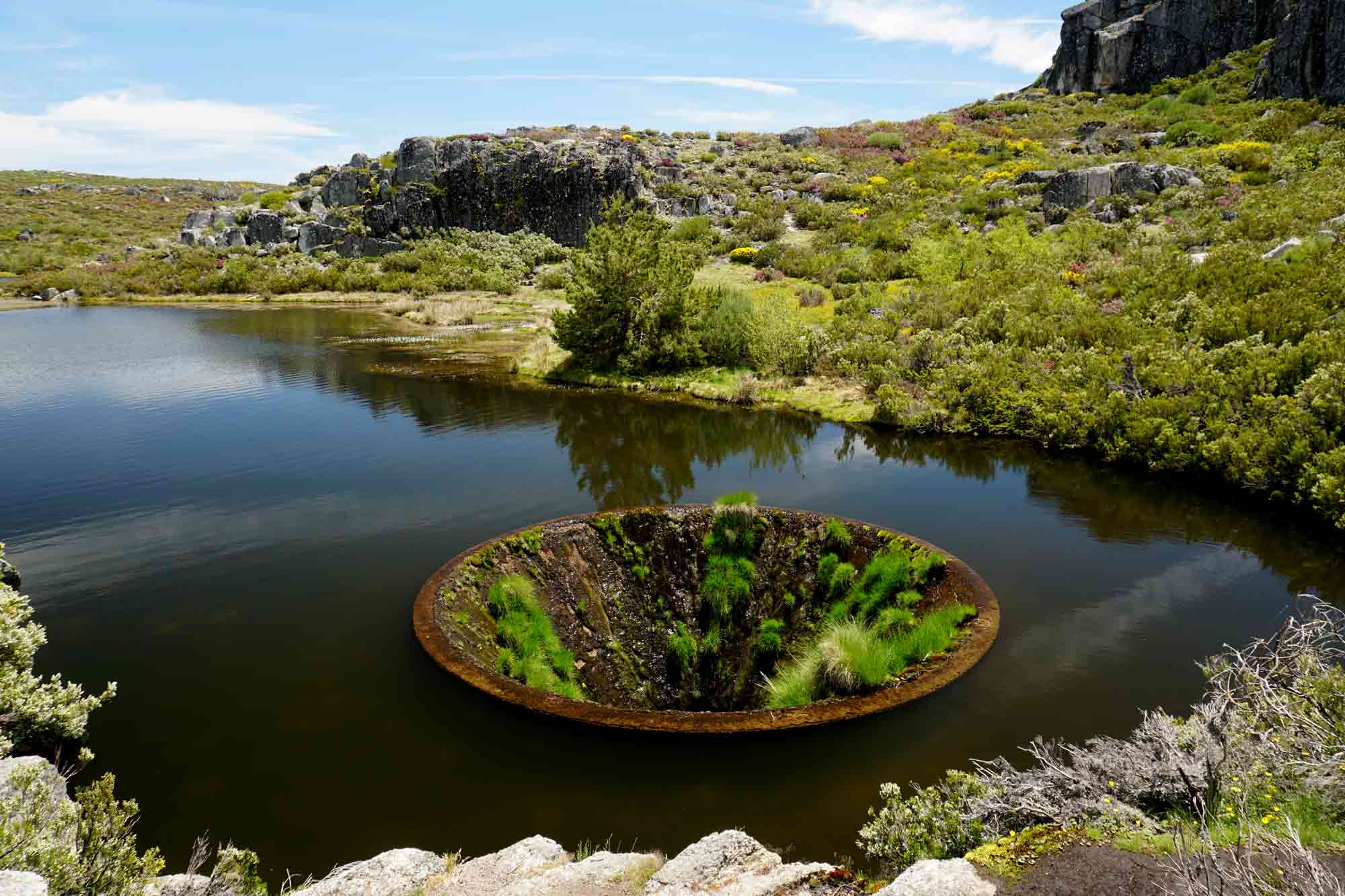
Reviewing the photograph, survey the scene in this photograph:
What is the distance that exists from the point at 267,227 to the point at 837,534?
7836 cm

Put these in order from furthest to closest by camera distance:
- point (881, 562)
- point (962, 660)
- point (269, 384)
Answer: point (269, 384)
point (881, 562)
point (962, 660)

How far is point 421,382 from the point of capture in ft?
96.1

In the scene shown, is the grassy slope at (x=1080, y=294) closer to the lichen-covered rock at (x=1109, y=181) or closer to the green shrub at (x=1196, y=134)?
the green shrub at (x=1196, y=134)

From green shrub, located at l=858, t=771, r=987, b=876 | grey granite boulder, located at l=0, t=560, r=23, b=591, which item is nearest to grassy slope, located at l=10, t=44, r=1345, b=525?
green shrub, located at l=858, t=771, r=987, b=876

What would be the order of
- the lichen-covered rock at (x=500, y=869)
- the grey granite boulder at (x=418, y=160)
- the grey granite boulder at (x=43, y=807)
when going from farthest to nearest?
the grey granite boulder at (x=418, y=160) < the lichen-covered rock at (x=500, y=869) < the grey granite boulder at (x=43, y=807)

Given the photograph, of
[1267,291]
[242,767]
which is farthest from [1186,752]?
[1267,291]

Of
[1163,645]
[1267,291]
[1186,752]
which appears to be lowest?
[1163,645]

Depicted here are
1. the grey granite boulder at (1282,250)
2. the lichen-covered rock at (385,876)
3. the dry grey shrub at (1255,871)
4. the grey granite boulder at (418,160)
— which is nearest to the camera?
the dry grey shrub at (1255,871)

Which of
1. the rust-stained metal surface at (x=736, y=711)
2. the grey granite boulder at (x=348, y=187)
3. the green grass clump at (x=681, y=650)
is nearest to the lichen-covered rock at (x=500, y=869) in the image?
the rust-stained metal surface at (x=736, y=711)

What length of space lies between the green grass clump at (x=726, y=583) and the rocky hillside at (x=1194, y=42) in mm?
53759

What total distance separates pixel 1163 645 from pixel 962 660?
342 cm

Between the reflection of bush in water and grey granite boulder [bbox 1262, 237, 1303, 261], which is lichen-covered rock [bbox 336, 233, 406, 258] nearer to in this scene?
the reflection of bush in water

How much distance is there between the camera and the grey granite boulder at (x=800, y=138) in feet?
273

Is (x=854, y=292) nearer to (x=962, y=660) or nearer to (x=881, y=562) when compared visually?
(x=881, y=562)
